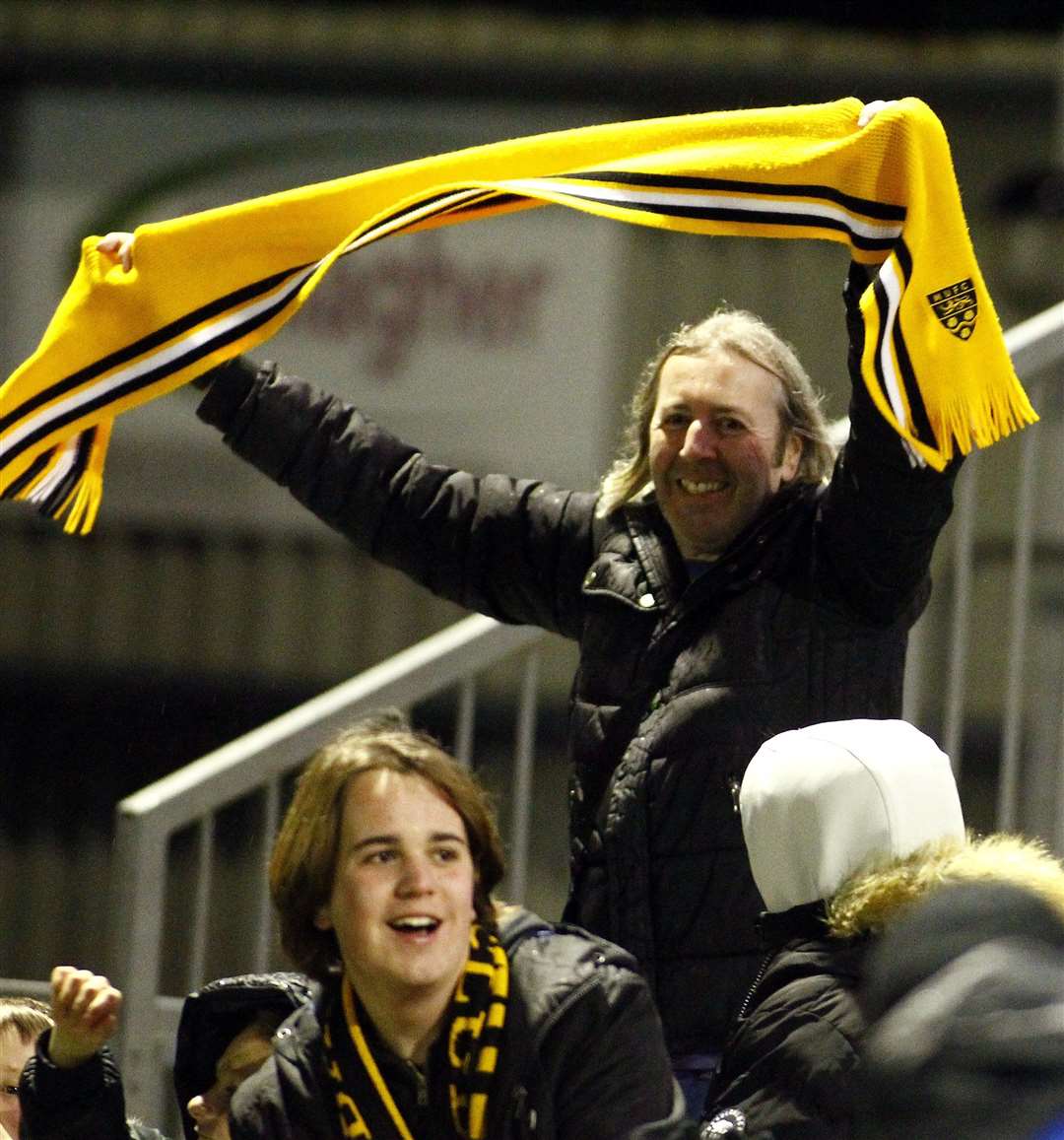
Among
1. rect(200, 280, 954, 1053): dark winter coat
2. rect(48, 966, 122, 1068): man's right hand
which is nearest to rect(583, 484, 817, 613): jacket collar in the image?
rect(200, 280, 954, 1053): dark winter coat

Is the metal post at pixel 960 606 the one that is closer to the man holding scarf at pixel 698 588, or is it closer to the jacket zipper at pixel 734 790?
the man holding scarf at pixel 698 588

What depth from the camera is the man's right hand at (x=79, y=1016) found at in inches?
108

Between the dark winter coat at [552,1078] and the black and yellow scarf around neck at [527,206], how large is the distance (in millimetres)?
941

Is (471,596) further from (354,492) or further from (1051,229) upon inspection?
(1051,229)

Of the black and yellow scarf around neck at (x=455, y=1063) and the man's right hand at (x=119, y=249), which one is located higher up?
the man's right hand at (x=119, y=249)

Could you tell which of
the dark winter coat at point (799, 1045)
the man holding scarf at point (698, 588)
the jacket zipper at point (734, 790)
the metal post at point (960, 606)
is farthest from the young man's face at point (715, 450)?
the metal post at point (960, 606)

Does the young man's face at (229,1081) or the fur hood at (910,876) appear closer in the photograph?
the fur hood at (910,876)

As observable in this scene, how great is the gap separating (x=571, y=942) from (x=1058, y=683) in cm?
174

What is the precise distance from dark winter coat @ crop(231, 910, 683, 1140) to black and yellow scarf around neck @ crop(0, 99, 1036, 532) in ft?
3.09

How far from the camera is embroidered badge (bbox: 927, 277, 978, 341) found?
123 inches

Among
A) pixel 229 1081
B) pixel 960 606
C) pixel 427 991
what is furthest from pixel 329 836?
pixel 960 606

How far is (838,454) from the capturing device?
322 cm

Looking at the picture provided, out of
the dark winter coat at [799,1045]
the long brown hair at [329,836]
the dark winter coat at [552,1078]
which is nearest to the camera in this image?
the dark winter coat at [799,1045]

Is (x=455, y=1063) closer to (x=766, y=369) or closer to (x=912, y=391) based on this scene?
(x=912, y=391)
